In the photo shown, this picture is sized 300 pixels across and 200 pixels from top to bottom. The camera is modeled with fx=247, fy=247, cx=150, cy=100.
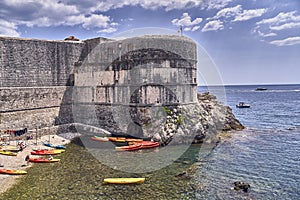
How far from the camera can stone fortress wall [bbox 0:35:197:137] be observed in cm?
2236

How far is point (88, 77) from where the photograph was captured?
26.8m

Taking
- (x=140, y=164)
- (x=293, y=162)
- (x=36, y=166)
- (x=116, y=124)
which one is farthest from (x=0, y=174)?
(x=293, y=162)

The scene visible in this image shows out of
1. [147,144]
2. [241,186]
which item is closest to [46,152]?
[147,144]

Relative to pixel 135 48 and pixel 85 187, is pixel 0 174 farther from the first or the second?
pixel 135 48

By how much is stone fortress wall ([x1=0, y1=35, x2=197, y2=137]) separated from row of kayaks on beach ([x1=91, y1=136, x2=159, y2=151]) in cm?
257

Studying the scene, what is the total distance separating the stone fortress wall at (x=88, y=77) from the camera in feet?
73.4

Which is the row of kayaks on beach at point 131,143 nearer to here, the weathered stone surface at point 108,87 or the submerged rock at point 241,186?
the weathered stone surface at point 108,87

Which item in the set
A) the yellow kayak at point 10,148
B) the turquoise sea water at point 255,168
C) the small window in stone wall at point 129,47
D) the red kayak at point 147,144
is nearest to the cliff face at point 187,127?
the red kayak at point 147,144

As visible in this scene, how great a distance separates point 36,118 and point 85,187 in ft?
42.3

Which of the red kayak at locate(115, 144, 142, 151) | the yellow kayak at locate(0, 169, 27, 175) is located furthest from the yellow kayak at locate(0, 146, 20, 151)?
the red kayak at locate(115, 144, 142, 151)

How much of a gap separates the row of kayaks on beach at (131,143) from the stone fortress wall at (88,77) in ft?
8.43

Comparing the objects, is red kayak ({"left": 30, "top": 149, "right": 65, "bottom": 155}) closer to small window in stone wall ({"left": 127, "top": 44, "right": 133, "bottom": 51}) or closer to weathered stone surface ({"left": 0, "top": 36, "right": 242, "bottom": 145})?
weathered stone surface ({"left": 0, "top": 36, "right": 242, "bottom": 145})

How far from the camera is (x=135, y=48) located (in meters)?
23.2

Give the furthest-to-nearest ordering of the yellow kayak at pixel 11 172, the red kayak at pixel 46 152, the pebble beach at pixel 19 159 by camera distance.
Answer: the red kayak at pixel 46 152, the yellow kayak at pixel 11 172, the pebble beach at pixel 19 159
